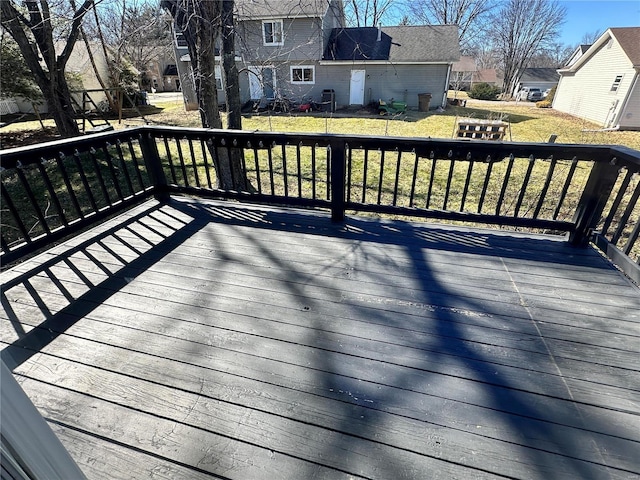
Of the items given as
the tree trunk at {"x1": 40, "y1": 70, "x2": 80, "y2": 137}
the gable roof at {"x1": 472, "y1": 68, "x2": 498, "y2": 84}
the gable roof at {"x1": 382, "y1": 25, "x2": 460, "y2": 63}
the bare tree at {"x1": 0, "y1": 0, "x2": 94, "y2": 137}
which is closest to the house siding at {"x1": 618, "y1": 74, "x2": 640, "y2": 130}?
the gable roof at {"x1": 382, "y1": 25, "x2": 460, "y2": 63}

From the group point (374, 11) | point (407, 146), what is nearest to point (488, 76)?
point (374, 11)

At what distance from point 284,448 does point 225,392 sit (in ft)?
1.21

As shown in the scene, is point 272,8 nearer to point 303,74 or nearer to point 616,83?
point 303,74

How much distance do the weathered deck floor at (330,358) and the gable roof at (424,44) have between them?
14.0 metres

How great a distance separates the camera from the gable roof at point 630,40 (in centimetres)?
1147

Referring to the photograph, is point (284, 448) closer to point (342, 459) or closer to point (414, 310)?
point (342, 459)

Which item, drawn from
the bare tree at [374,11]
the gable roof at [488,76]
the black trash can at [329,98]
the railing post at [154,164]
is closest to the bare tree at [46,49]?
the railing post at [154,164]

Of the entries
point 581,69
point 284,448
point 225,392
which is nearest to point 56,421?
point 225,392

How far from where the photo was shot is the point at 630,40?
12148 millimetres

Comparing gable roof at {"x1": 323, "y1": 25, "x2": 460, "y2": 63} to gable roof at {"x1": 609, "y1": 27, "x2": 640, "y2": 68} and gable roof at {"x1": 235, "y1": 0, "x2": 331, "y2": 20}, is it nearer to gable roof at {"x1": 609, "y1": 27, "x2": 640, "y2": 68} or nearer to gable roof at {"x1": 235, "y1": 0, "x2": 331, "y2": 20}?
gable roof at {"x1": 609, "y1": 27, "x2": 640, "y2": 68}

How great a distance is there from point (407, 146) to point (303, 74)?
1347 centimetres

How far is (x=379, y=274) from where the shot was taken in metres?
2.20

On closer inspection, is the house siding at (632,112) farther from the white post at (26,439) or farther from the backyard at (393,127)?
the white post at (26,439)

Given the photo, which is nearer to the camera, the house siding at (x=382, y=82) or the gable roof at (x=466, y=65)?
the house siding at (x=382, y=82)
